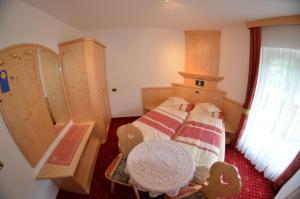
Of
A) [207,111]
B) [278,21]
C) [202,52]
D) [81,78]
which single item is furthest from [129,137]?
[202,52]

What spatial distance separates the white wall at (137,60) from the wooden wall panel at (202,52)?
0.20m

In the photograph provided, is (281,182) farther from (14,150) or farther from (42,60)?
(42,60)

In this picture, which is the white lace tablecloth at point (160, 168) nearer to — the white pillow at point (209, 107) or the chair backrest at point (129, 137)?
the chair backrest at point (129, 137)

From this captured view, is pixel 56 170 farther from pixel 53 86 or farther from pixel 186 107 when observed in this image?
pixel 186 107

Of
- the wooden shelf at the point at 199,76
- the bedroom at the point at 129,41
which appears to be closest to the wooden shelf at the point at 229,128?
the bedroom at the point at 129,41

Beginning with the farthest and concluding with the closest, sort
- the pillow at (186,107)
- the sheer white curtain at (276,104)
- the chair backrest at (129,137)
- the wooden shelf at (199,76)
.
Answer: the pillow at (186,107) → the wooden shelf at (199,76) → the chair backrest at (129,137) → the sheer white curtain at (276,104)

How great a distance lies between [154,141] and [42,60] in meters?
1.91

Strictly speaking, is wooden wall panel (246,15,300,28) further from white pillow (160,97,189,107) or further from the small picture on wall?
white pillow (160,97,189,107)

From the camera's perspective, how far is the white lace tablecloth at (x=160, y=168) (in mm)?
1257

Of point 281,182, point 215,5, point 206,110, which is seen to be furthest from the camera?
point 206,110

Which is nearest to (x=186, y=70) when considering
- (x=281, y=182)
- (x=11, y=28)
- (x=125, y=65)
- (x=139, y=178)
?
(x=125, y=65)

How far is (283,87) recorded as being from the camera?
1776 millimetres

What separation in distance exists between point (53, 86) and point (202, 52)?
3251mm

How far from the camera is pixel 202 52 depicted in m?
3.27
